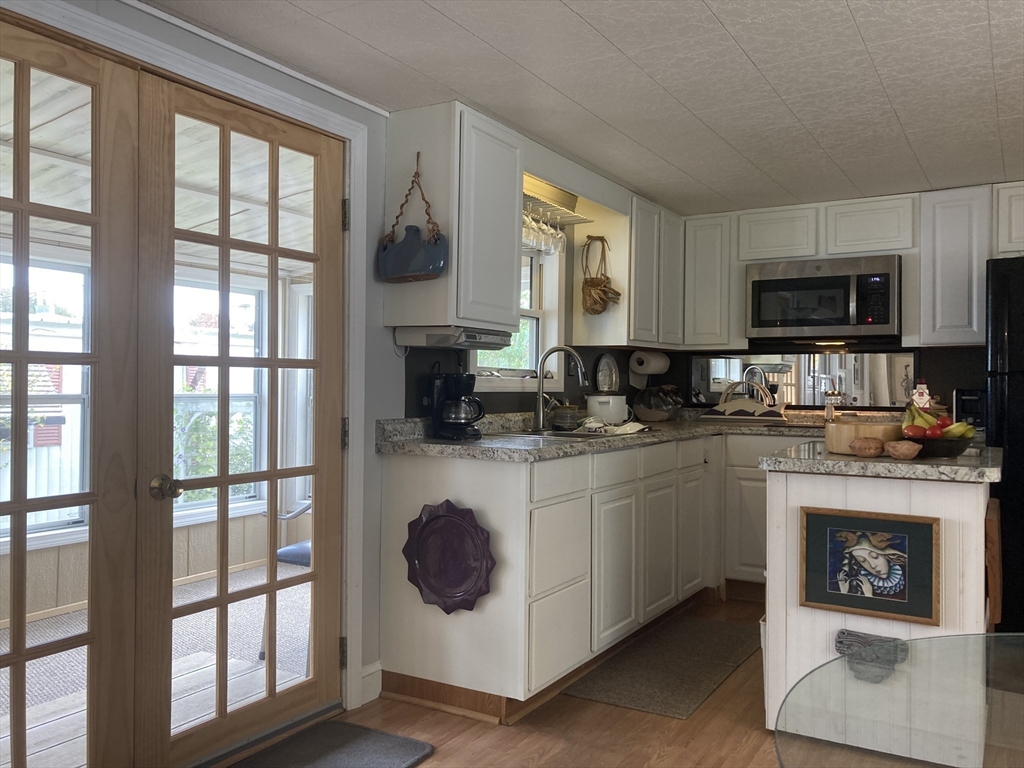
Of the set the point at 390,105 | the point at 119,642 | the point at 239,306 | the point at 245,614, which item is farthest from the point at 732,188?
the point at 119,642

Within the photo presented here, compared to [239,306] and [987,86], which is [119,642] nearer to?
[239,306]

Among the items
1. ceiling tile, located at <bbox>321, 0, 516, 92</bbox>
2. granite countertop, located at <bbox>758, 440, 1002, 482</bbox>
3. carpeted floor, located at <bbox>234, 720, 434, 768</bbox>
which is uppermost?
ceiling tile, located at <bbox>321, 0, 516, 92</bbox>

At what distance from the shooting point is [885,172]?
3.79 metres

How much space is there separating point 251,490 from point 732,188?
9.32 feet

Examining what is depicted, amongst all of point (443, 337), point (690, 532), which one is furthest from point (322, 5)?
point (690, 532)

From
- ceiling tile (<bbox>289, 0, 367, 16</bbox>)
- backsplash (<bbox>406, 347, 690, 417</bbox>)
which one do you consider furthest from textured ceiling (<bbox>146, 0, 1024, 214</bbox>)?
backsplash (<bbox>406, 347, 690, 417</bbox>)

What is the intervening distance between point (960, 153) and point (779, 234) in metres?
1.15

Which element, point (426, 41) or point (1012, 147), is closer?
point (426, 41)

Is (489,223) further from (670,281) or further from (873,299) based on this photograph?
(873,299)

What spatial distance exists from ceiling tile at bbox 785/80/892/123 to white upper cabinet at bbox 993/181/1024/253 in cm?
143

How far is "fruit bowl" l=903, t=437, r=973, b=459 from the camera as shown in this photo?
99.0 inches

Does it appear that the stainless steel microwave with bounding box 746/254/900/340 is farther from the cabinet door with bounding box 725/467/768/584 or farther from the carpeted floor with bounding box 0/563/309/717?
the carpeted floor with bounding box 0/563/309/717

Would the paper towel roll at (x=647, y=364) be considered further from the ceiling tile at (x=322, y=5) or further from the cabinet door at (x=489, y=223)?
the ceiling tile at (x=322, y=5)

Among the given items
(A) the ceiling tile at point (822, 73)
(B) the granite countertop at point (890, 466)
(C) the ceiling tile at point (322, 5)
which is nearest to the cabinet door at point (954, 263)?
(B) the granite countertop at point (890, 466)
